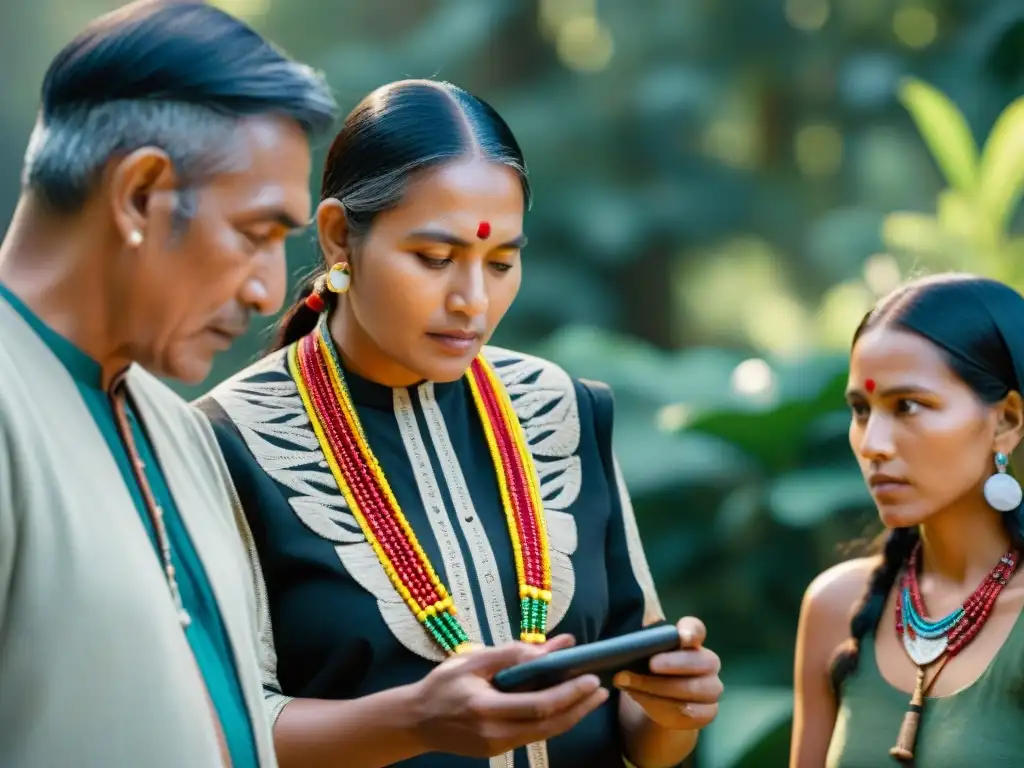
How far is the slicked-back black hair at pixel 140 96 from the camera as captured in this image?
1676mm

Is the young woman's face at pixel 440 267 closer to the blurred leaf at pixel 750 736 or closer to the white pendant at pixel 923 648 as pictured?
the white pendant at pixel 923 648

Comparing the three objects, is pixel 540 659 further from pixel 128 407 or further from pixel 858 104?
pixel 858 104

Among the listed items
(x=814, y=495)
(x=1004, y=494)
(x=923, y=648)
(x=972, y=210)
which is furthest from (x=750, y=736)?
(x=972, y=210)

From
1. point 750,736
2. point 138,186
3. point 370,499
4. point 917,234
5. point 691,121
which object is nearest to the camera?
point 138,186

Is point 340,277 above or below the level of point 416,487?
above

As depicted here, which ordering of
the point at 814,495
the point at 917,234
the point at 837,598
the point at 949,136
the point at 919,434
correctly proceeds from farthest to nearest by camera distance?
the point at 949,136, the point at 917,234, the point at 814,495, the point at 837,598, the point at 919,434

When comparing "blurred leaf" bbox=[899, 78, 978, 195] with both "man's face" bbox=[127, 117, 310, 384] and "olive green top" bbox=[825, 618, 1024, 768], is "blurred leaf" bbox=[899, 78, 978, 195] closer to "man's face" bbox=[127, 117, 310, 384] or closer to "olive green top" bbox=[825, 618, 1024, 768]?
"olive green top" bbox=[825, 618, 1024, 768]

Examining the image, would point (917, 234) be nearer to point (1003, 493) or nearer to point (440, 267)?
point (1003, 493)

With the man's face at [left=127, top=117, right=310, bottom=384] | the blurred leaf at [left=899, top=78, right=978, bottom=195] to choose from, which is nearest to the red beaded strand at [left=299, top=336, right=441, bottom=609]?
the man's face at [left=127, top=117, right=310, bottom=384]

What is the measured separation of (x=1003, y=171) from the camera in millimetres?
5035

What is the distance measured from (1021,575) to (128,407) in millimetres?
1513

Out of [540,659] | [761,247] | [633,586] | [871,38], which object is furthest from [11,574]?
[871,38]

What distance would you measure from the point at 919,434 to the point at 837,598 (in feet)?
1.25

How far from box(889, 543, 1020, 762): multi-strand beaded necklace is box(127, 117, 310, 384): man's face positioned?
1343 mm
